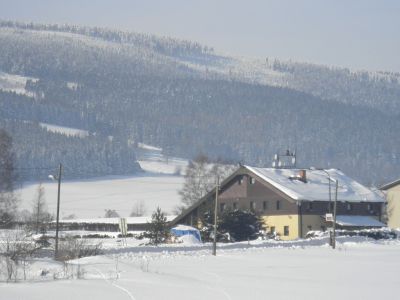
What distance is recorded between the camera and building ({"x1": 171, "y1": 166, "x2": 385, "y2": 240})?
69625 mm

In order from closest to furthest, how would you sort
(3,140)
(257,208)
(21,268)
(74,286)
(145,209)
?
(74,286) → (21,268) → (3,140) → (257,208) → (145,209)

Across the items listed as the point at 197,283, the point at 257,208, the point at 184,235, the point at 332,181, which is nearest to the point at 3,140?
the point at 184,235

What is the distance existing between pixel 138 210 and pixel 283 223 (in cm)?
5421

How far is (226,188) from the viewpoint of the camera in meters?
75.8

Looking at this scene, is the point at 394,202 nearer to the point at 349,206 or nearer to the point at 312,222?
the point at 349,206

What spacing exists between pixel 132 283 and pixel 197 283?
6.70 feet

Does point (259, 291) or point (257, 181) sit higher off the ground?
point (257, 181)

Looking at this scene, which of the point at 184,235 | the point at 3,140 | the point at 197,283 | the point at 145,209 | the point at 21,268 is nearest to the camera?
the point at 197,283

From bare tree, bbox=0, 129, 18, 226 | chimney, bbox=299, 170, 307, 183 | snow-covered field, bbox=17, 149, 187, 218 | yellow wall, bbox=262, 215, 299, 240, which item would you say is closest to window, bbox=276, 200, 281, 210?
yellow wall, bbox=262, 215, 299, 240

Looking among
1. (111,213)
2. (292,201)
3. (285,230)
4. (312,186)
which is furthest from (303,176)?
(111,213)

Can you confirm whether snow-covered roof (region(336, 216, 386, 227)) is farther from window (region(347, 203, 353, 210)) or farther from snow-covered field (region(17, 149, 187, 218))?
snow-covered field (region(17, 149, 187, 218))

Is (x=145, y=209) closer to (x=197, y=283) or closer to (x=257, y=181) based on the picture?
(x=257, y=181)

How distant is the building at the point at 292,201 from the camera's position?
69625mm

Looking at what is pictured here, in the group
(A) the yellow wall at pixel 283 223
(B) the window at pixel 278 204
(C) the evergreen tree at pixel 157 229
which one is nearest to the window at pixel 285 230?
(A) the yellow wall at pixel 283 223
